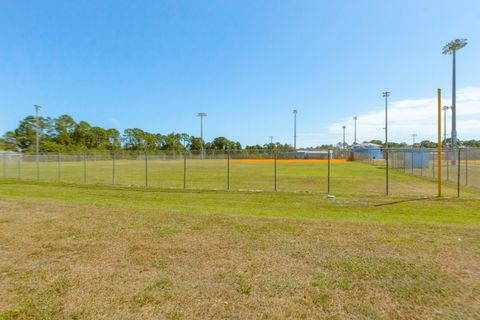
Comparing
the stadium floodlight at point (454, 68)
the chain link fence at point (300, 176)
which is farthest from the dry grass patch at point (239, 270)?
the stadium floodlight at point (454, 68)

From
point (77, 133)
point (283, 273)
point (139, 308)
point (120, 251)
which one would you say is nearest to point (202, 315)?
point (139, 308)

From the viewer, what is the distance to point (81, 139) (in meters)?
98.2

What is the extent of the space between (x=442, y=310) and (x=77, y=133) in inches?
4444

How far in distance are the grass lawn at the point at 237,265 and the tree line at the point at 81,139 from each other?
70949 millimetres

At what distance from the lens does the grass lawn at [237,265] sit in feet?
10.3

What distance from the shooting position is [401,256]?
4598 millimetres

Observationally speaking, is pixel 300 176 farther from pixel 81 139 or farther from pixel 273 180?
pixel 81 139

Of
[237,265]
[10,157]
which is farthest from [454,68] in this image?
[10,157]

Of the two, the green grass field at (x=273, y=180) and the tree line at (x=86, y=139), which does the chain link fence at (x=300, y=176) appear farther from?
the tree line at (x=86, y=139)

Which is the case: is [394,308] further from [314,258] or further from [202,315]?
[202,315]

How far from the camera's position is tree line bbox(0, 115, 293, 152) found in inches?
3361

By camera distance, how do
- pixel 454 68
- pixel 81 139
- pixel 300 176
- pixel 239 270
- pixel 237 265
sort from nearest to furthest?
1. pixel 239 270
2. pixel 237 265
3. pixel 300 176
4. pixel 454 68
5. pixel 81 139

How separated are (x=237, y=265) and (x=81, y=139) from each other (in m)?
111

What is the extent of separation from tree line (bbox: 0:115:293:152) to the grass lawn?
233 feet
